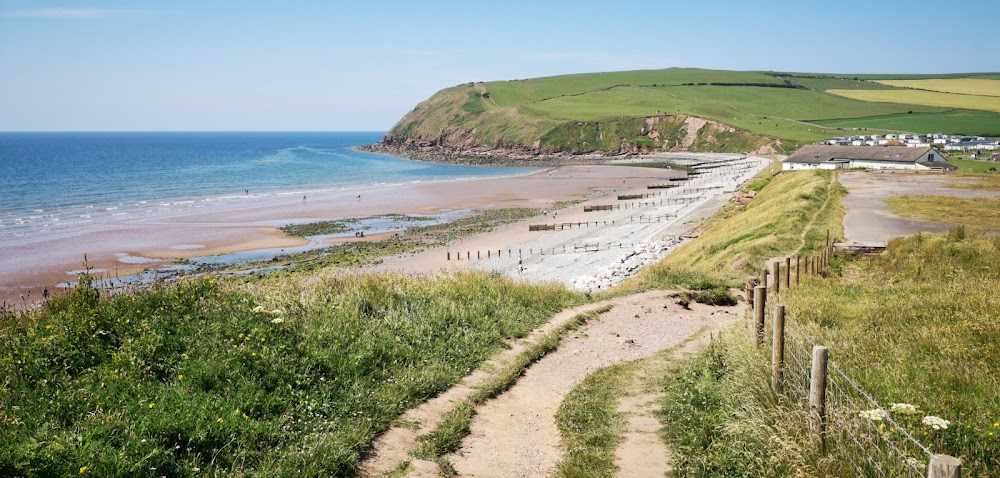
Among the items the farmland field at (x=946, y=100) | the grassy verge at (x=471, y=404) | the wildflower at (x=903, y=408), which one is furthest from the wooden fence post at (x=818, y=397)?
the farmland field at (x=946, y=100)

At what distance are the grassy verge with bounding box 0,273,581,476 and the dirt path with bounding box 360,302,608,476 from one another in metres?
0.19

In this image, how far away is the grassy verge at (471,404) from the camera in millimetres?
8516

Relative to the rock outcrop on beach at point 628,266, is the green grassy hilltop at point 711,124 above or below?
above

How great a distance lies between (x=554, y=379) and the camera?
12000mm

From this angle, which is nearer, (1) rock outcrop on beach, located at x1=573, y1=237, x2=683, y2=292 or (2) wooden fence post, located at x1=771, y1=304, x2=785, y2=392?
(2) wooden fence post, located at x1=771, y1=304, x2=785, y2=392

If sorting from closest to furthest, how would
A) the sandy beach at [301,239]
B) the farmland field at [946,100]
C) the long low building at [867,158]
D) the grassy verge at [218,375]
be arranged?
the grassy verge at [218,375]
the sandy beach at [301,239]
the long low building at [867,158]
the farmland field at [946,100]

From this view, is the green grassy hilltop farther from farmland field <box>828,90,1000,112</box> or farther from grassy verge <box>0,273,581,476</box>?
grassy verge <box>0,273,581,476</box>

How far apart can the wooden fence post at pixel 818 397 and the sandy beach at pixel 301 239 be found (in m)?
23.2

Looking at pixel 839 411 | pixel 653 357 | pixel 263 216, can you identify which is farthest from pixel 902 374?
pixel 263 216

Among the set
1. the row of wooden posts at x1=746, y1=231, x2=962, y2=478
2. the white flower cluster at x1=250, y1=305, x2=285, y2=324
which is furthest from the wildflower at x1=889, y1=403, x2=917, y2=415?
the white flower cluster at x1=250, y1=305, x2=285, y2=324

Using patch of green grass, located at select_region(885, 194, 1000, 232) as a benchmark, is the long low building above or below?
above

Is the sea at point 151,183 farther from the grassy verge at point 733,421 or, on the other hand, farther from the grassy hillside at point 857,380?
the grassy hillside at point 857,380

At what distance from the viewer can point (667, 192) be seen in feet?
265

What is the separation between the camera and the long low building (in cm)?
7081
